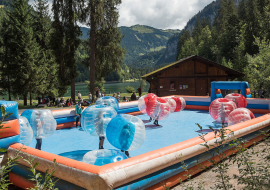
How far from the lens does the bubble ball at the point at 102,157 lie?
493cm

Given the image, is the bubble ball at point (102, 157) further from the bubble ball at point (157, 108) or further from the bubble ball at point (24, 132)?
the bubble ball at point (157, 108)

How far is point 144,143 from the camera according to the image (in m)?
9.42

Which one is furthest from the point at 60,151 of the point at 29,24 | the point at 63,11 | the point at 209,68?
the point at 29,24

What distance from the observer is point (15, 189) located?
231 inches

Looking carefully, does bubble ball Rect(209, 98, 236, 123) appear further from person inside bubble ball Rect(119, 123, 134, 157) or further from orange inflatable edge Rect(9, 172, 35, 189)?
orange inflatable edge Rect(9, 172, 35, 189)

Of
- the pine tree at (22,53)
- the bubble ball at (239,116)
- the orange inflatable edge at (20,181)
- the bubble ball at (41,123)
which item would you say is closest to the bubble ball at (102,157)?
the orange inflatable edge at (20,181)

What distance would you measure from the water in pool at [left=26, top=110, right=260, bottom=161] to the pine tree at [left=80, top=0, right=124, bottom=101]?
1501 cm

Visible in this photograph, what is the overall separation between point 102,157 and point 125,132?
5.54 feet

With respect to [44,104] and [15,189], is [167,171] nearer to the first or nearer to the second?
[15,189]

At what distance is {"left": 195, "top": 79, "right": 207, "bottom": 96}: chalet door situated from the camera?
93.7 feet

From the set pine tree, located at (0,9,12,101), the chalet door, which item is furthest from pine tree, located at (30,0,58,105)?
the chalet door

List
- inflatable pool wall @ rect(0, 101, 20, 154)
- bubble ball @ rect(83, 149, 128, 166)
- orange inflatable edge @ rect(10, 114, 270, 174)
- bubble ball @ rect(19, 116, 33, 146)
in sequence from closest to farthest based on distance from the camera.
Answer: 1. orange inflatable edge @ rect(10, 114, 270, 174)
2. bubble ball @ rect(83, 149, 128, 166)
3. inflatable pool wall @ rect(0, 101, 20, 154)
4. bubble ball @ rect(19, 116, 33, 146)

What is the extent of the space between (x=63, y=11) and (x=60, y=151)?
71.5 feet

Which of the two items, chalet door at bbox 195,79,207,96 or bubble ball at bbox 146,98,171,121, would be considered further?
chalet door at bbox 195,79,207,96
